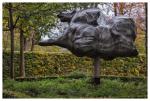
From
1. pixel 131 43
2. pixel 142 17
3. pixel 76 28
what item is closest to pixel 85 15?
pixel 76 28

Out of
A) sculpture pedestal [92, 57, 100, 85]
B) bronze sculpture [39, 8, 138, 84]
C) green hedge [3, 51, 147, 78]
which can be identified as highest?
bronze sculpture [39, 8, 138, 84]

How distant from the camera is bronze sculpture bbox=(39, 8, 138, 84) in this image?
33.9 ft

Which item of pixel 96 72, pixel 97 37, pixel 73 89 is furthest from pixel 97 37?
pixel 73 89

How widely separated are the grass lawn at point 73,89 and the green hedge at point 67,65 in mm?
4103

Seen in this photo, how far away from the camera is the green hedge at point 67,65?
15586 mm

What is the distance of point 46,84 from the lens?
10992 mm

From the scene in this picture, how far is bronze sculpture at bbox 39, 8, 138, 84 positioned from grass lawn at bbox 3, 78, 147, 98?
0.41 meters

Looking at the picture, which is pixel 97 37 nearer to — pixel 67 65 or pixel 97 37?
pixel 97 37

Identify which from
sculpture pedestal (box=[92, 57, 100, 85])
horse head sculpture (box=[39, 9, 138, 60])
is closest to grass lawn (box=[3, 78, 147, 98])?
sculpture pedestal (box=[92, 57, 100, 85])

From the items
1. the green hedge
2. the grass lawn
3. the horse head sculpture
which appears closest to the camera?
the grass lawn

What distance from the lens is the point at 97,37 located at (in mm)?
10383

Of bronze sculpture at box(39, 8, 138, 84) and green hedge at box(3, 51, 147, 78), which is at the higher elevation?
bronze sculpture at box(39, 8, 138, 84)

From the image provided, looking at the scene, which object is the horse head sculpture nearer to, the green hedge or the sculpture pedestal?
the sculpture pedestal

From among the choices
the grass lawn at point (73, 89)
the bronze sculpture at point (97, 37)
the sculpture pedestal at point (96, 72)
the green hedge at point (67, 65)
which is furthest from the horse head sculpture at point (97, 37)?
the green hedge at point (67, 65)
